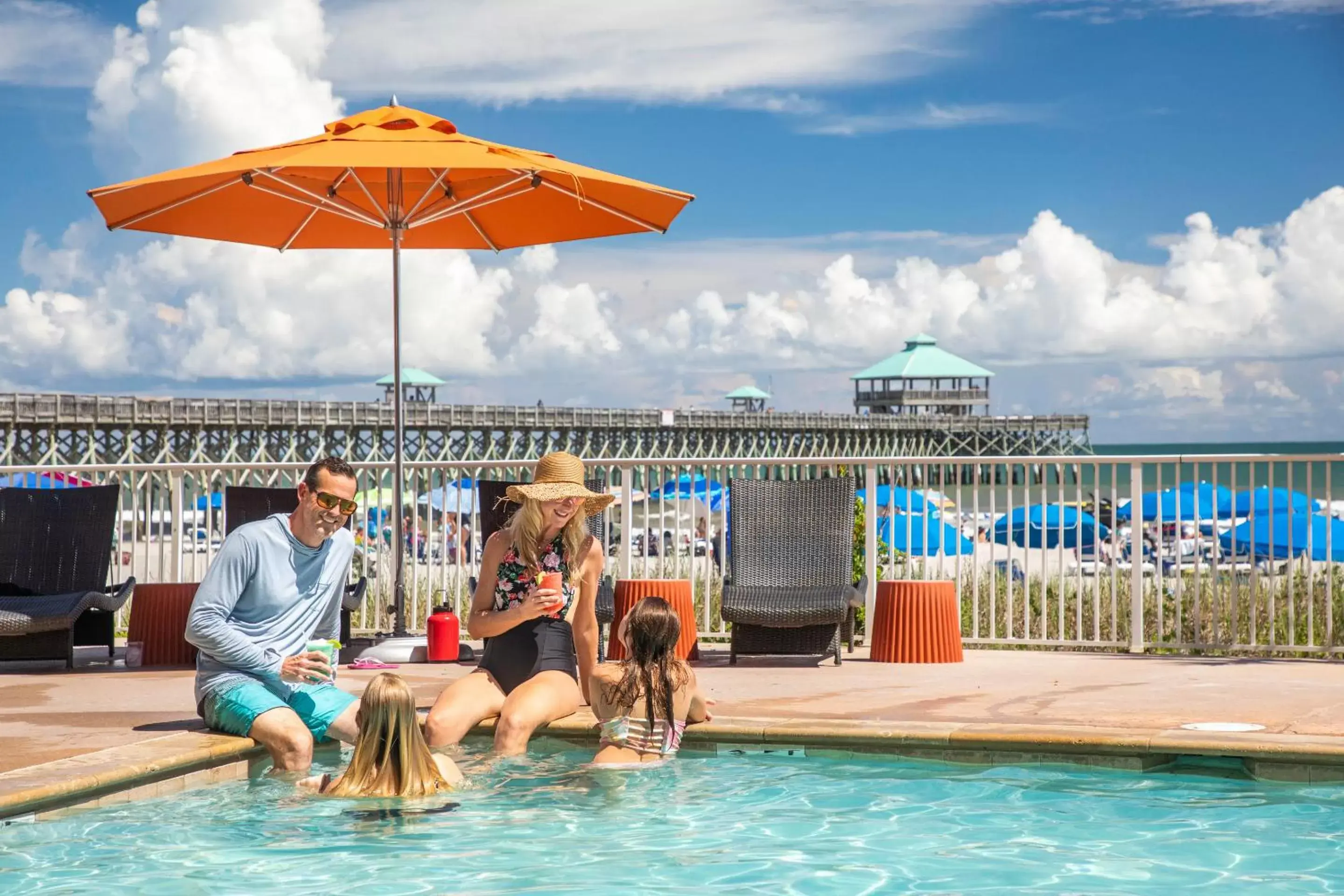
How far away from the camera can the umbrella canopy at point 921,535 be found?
353 inches

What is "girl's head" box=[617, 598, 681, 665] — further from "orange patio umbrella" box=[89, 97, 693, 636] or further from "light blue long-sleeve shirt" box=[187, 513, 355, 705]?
"orange patio umbrella" box=[89, 97, 693, 636]

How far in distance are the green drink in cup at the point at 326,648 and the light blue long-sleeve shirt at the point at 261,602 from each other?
87 millimetres

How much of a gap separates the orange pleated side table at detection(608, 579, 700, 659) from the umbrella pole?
1143 mm

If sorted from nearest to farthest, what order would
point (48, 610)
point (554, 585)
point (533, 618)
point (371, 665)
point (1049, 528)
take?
point (554, 585) → point (533, 618) → point (48, 610) → point (371, 665) → point (1049, 528)

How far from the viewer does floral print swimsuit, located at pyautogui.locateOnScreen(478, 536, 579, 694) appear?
5.89 metres

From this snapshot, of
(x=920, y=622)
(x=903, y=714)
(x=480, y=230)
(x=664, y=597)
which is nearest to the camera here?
(x=903, y=714)

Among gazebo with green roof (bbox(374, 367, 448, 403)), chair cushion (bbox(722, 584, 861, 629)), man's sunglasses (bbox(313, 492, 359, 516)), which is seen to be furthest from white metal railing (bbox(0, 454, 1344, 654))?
gazebo with green roof (bbox(374, 367, 448, 403))

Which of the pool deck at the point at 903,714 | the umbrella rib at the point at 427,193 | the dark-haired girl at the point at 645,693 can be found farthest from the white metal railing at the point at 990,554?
the dark-haired girl at the point at 645,693

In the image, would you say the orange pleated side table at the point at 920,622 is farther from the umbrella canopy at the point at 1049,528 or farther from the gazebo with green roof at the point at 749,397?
the gazebo with green roof at the point at 749,397

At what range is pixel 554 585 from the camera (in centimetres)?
575

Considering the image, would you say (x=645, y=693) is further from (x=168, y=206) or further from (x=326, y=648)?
(x=168, y=206)

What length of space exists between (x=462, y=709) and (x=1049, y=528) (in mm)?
10452

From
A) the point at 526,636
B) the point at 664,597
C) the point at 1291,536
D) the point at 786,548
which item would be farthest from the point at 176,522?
the point at 1291,536

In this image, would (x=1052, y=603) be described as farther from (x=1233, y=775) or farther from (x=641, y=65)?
(x=641, y=65)
